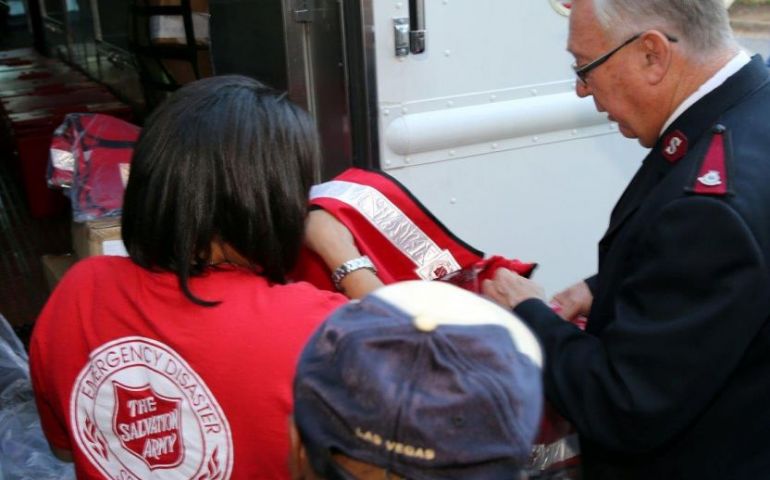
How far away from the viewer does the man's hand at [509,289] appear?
1500 mm

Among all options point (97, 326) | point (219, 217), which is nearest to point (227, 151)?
point (219, 217)

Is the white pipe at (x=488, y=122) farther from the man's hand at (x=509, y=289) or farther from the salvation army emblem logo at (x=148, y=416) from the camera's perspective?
the salvation army emblem logo at (x=148, y=416)

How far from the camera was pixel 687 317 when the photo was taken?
3.93 ft

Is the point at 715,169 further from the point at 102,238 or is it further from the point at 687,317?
the point at 102,238

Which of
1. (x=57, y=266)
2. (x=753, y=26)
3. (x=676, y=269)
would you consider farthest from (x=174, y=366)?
(x=753, y=26)

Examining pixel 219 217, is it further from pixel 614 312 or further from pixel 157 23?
pixel 157 23

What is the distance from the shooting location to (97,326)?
1.28 metres

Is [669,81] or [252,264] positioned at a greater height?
[669,81]

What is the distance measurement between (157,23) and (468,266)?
2.77m

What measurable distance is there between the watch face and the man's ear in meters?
1.48

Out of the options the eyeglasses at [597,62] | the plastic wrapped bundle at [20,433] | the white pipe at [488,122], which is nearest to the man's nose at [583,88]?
the eyeglasses at [597,62]

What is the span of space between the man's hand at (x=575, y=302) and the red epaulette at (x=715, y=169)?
52 centimetres

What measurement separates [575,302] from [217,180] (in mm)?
801

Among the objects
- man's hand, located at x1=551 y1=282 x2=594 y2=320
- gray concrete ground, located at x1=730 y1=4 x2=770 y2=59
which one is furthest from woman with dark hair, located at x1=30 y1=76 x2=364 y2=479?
gray concrete ground, located at x1=730 y1=4 x2=770 y2=59
